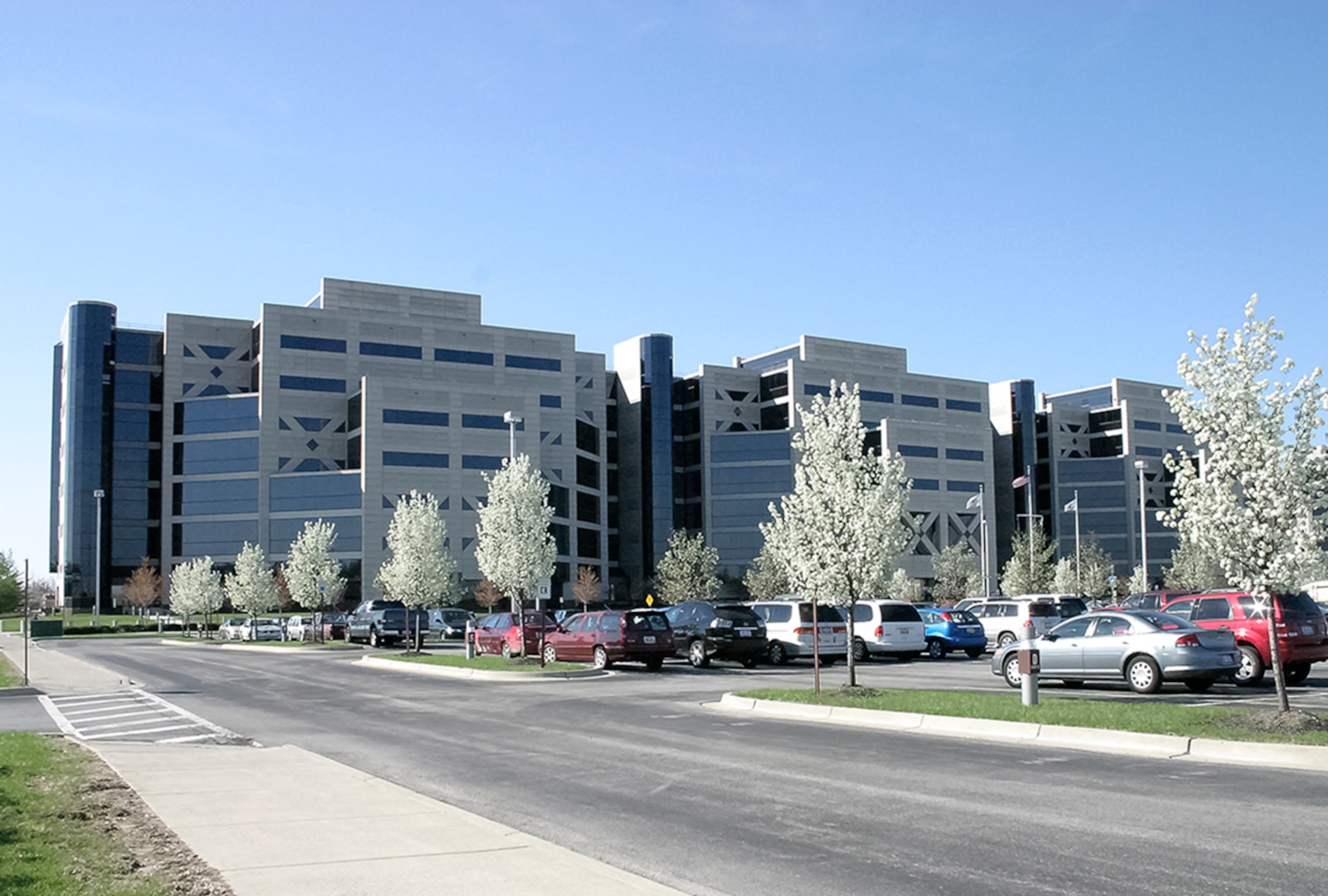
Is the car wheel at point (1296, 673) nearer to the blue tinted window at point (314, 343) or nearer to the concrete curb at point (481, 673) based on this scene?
the concrete curb at point (481, 673)

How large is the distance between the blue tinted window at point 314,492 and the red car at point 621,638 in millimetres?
66776

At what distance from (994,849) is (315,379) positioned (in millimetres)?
99797

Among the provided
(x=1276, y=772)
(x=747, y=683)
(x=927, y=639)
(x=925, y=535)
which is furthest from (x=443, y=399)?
(x=1276, y=772)

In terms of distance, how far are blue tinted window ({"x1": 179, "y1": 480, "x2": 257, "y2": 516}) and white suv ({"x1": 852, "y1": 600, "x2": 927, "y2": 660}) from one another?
7742 cm

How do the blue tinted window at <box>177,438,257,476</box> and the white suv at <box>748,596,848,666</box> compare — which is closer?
the white suv at <box>748,596,848,666</box>

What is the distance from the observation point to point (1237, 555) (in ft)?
47.4

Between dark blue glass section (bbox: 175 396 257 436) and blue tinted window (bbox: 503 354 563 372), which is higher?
blue tinted window (bbox: 503 354 563 372)

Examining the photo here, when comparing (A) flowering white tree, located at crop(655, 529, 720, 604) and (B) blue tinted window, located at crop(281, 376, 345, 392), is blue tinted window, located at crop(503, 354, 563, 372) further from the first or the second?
(A) flowering white tree, located at crop(655, 529, 720, 604)

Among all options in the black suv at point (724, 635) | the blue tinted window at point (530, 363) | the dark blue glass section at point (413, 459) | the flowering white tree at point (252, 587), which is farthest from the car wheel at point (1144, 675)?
the blue tinted window at point (530, 363)

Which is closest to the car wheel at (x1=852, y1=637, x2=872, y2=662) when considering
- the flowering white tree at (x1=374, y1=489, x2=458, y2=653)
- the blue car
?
the blue car

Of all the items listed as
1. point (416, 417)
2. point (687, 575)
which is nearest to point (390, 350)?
point (416, 417)

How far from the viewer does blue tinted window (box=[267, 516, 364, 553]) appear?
304 feet

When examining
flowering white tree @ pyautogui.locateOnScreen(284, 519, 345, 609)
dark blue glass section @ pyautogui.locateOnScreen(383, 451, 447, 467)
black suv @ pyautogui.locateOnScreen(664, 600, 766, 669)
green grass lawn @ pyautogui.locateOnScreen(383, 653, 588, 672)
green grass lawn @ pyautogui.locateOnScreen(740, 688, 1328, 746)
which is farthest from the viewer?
dark blue glass section @ pyautogui.locateOnScreen(383, 451, 447, 467)

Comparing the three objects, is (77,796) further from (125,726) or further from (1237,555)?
A: (1237,555)
